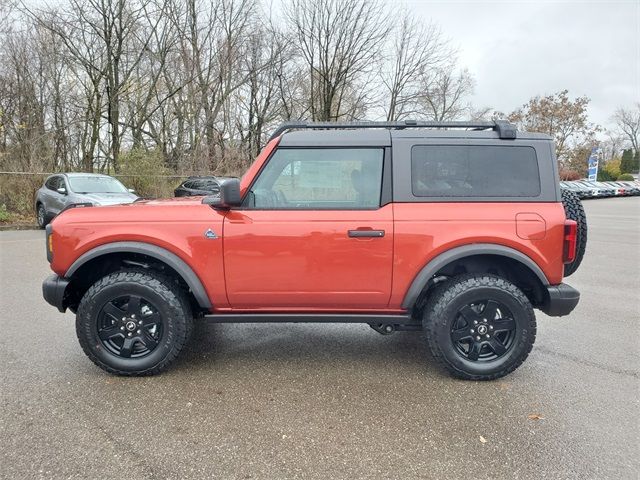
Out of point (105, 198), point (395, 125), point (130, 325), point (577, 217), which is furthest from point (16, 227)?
point (577, 217)

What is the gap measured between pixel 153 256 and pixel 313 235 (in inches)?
47.8

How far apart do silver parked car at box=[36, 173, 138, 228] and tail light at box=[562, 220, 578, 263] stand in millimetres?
10240

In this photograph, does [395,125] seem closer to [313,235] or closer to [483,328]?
[313,235]

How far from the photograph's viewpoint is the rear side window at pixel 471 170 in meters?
3.15

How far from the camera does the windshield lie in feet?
36.3

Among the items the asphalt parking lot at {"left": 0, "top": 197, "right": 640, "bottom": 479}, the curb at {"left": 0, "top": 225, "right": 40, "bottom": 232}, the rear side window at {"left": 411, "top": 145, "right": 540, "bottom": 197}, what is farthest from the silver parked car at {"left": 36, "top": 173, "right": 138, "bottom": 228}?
the rear side window at {"left": 411, "top": 145, "right": 540, "bottom": 197}

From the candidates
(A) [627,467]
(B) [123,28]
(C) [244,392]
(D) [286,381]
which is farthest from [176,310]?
(B) [123,28]

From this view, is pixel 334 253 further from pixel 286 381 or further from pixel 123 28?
pixel 123 28

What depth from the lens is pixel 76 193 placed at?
35.5 feet

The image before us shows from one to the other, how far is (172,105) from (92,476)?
2285 centimetres

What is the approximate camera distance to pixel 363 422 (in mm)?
2643

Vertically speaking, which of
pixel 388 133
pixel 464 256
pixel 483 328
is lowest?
pixel 483 328

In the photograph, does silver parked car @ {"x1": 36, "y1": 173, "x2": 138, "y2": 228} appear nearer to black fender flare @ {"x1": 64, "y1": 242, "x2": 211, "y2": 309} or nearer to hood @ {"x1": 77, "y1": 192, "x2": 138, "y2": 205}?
hood @ {"x1": 77, "y1": 192, "x2": 138, "y2": 205}

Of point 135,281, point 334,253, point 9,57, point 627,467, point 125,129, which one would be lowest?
point 627,467
